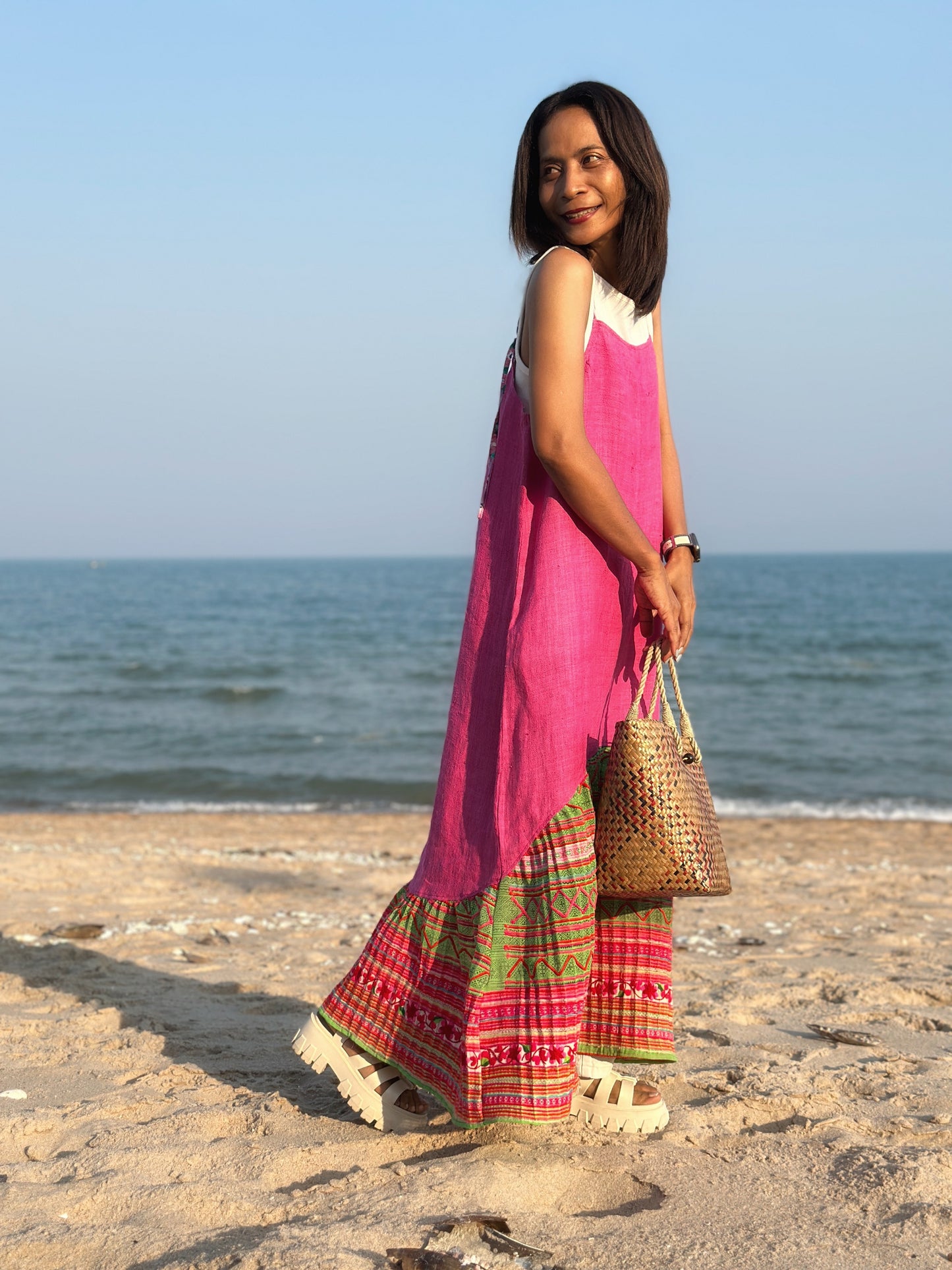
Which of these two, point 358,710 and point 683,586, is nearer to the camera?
point 683,586

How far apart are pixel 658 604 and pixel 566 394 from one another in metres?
0.44

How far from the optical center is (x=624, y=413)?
2.20m

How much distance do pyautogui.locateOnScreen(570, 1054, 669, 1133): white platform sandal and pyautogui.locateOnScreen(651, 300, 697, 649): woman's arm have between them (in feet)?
3.04

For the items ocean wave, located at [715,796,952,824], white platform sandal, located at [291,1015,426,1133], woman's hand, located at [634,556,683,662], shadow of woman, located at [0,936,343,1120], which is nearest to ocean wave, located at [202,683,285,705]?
ocean wave, located at [715,796,952,824]

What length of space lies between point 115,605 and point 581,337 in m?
44.0

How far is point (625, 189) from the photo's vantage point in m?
2.08

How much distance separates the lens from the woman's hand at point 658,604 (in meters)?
2.11

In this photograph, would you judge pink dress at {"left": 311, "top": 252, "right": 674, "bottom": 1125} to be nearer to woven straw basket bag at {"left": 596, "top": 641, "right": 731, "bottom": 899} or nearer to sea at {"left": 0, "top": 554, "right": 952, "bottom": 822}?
woven straw basket bag at {"left": 596, "top": 641, "right": 731, "bottom": 899}

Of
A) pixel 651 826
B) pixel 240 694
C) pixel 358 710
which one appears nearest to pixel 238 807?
pixel 358 710

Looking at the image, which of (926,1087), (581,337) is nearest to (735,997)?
(926,1087)

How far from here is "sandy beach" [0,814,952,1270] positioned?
1.77 metres

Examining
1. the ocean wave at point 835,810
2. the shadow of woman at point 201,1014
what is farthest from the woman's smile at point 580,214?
the ocean wave at point 835,810

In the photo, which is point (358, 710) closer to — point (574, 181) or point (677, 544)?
point (677, 544)

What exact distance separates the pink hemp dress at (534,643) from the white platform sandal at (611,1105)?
530 millimetres
